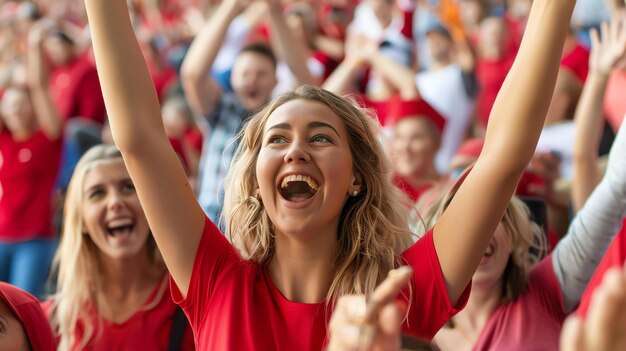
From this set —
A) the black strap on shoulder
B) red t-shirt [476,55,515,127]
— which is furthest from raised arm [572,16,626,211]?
red t-shirt [476,55,515,127]

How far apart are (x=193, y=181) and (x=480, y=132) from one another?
62.5 inches

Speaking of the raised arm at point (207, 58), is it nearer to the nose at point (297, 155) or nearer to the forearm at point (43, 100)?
the forearm at point (43, 100)

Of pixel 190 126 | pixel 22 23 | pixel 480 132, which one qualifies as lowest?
pixel 480 132

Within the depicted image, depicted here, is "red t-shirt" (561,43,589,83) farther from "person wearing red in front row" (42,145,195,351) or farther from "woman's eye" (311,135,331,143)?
"woman's eye" (311,135,331,143)

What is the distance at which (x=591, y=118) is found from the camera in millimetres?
2963

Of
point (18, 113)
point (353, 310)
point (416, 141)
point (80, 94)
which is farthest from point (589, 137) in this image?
point (80, 94)

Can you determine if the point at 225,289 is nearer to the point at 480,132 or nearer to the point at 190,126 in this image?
the point at 480,132

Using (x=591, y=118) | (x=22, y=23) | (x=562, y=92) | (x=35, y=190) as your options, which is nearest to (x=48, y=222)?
(x=35, y=190)

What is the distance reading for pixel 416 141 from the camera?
4172 millimetres

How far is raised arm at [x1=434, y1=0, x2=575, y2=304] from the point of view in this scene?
183 cm

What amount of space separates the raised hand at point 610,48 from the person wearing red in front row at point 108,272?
59.3 inches

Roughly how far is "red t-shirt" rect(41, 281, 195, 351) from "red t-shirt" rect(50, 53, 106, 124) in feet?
12.8

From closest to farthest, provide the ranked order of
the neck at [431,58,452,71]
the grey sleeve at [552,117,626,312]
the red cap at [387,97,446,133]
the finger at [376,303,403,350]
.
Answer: the finger at [376,303,403,350] → the grey sleeve at [552,117,626,312] → the red cap at [387,97,446,133] → the neck at [431,58,452,71]

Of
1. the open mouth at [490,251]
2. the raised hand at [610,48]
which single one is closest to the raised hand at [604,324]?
the open mouth at [490,251]
